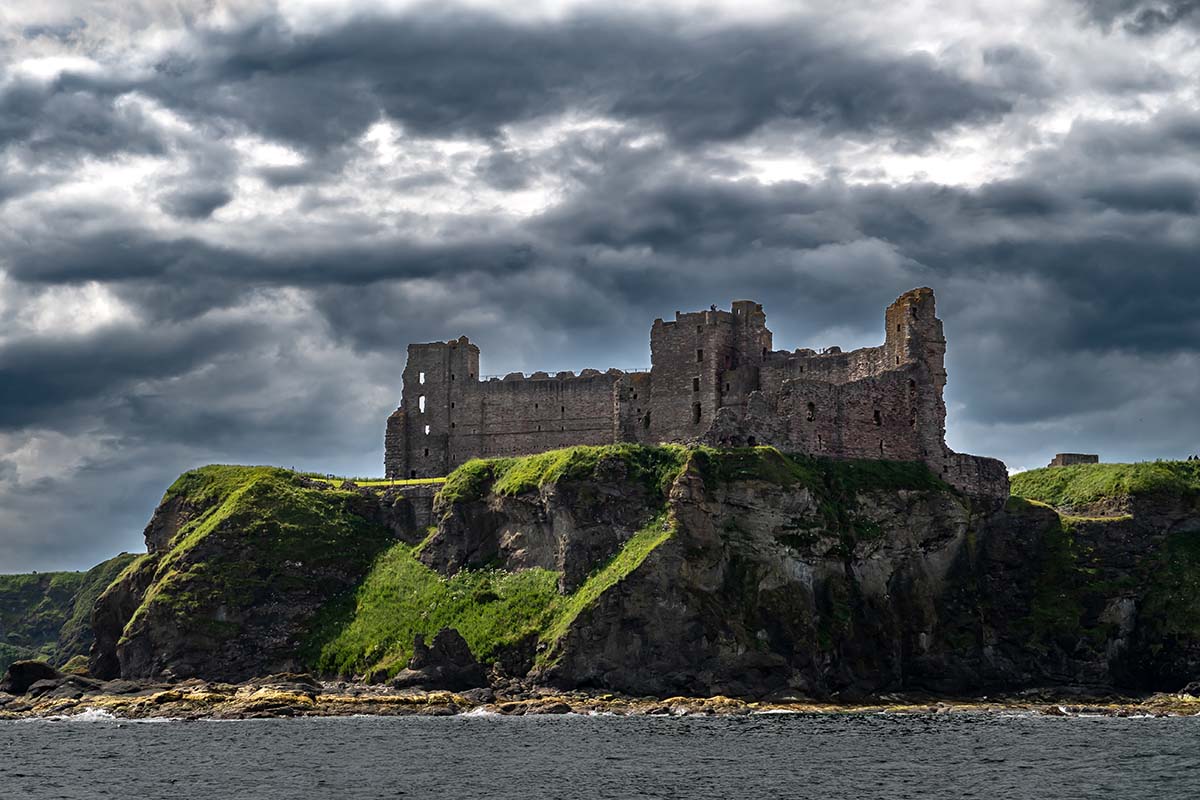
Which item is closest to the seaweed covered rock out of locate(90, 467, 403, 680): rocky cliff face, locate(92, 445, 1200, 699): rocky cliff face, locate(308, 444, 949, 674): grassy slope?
locate(90, 467, 403, 680): rocky cliff face

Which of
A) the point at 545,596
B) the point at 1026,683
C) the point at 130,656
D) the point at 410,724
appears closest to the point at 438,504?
the point at 545,596

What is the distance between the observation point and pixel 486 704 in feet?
320

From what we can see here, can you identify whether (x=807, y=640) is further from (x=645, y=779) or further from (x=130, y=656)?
(x=130, y=656)

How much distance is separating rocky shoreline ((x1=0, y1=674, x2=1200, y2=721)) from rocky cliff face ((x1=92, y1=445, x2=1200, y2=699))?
2027 millimetres

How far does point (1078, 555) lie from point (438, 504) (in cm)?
4784

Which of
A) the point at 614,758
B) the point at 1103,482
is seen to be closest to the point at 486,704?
the point at 614,758

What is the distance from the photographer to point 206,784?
6594 cm

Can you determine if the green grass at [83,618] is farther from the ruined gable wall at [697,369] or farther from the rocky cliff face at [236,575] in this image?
the ruined gable wall at [697,369]

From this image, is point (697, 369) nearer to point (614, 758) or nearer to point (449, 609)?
point (449, 609)

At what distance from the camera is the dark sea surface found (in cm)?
6328

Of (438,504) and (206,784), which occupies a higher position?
(438,504)

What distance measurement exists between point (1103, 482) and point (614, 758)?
201ft

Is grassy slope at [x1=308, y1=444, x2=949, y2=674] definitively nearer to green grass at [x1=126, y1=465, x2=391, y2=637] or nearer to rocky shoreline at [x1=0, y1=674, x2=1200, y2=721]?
green grass at [x1=126, y1=465, x2=391, y2=637]

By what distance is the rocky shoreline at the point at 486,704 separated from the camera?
309 feet
